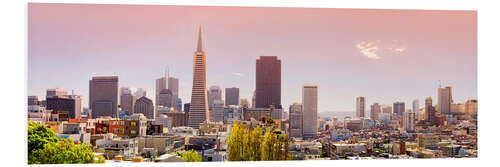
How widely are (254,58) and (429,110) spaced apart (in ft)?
13.6

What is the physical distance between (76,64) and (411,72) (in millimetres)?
6466

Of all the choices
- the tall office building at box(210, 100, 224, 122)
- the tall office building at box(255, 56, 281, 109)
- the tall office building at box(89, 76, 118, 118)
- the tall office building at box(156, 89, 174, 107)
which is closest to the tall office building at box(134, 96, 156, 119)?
the tall office building at box(156, 89, 174, 107)

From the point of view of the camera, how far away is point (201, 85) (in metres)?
9.01

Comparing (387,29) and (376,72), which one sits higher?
(387,29)

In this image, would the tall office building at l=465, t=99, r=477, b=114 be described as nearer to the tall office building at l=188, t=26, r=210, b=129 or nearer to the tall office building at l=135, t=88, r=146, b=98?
the tall office building at l=188, t=26, r=210, b=129

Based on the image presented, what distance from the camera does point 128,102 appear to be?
31.6 feet

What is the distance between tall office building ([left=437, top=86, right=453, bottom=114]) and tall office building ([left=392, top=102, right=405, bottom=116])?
765 millimetres

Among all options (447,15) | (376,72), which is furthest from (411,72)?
(447,15)

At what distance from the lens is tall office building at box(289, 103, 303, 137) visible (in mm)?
9750

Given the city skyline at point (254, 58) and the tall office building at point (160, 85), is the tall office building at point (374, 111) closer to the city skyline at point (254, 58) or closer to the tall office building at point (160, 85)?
the city skyline at point (254, 58)

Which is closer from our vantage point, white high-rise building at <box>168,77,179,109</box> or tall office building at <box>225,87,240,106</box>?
white high-rise building at <box>168,77,179,109</box>

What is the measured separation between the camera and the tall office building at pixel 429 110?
31.1 feet

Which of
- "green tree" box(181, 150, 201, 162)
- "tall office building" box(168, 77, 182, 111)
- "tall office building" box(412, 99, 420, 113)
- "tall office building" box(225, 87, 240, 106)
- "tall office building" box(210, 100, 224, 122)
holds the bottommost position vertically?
"green tree" box(181, 150, 201, 162)
